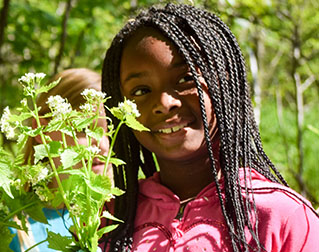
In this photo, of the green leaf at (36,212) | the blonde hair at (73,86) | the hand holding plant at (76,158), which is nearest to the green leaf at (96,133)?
the hand holding plant at (76,158)

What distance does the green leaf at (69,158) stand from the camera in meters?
1.13

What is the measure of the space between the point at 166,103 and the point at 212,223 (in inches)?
15.5

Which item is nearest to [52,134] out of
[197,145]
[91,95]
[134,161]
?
[134,161]

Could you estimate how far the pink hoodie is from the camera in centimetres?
138

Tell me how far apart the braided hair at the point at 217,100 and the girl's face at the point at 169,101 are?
4cm

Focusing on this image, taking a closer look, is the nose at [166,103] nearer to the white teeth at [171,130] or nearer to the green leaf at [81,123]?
the white teeth at [171,130]

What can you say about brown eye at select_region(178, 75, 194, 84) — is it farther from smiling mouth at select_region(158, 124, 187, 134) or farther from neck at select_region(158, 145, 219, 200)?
neck at select_region(158, 145, 219, 200)

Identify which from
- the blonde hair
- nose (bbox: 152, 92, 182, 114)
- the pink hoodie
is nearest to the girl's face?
nose (bbox: 152, 92, 182, 114)

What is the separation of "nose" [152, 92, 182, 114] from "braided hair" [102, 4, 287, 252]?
8cm

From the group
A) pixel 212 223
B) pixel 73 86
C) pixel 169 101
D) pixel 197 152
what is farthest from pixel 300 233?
pixel 73 86

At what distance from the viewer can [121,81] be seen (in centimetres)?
172

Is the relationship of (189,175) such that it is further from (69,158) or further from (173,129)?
(69,158)

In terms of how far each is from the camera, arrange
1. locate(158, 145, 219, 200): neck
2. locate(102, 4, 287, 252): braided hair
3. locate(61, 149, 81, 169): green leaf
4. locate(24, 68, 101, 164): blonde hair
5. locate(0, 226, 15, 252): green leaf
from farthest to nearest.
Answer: locate(24, 68, 101, 164): blonde hair, locate(158, 145, 219, 200): neck, locate(102, 4, 287, 252): braided hair, locate(0, 226, 15, 252): green leaf, locate(61, 149, 81, 169): green leaf

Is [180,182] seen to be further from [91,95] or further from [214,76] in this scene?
[91,95]
